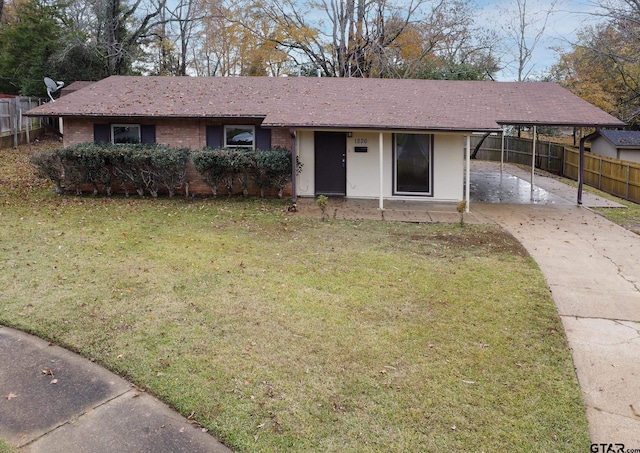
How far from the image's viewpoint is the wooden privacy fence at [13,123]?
20.2 metres

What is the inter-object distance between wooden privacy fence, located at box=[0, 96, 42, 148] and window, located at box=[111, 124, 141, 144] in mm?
6962

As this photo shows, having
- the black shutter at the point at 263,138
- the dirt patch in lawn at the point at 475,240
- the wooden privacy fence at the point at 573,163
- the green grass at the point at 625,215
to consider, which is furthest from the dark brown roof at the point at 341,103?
the wooden privacy fence at the point at 573,163

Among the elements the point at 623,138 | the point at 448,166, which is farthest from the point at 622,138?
the point at 448,166

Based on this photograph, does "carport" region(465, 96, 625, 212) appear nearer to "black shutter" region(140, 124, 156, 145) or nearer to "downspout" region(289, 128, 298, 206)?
"downspout" region(289, 128, 298, 206)

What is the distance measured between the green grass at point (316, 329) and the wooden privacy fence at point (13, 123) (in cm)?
1237

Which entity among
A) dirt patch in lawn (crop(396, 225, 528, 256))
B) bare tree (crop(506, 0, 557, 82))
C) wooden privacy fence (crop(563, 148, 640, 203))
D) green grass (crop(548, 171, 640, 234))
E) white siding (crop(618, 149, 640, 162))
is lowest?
dirt patch in lawn (crop(396, 225, 528, 256))

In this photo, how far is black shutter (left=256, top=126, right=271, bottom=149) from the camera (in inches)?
576

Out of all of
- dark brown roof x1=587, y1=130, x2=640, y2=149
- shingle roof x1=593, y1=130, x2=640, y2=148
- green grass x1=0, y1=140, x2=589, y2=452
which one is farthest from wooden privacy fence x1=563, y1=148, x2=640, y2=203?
green grass x1=0, y1=140, x2=589, y2=452

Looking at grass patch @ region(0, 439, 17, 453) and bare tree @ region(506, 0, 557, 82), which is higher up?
bare tree @ region(506, 0, 557, 82)

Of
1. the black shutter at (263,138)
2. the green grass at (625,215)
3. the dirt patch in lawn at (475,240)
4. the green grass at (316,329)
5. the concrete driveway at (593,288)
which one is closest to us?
the green grass at (316,329)

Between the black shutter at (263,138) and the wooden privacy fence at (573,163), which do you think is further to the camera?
the wooden privacy fence at (573,163)

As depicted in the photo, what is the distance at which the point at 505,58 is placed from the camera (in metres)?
34.3

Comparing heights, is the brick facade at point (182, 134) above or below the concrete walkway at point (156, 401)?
above

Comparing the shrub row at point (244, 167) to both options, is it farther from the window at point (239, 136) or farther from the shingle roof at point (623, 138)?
the shingle roof at point (623, 138)
